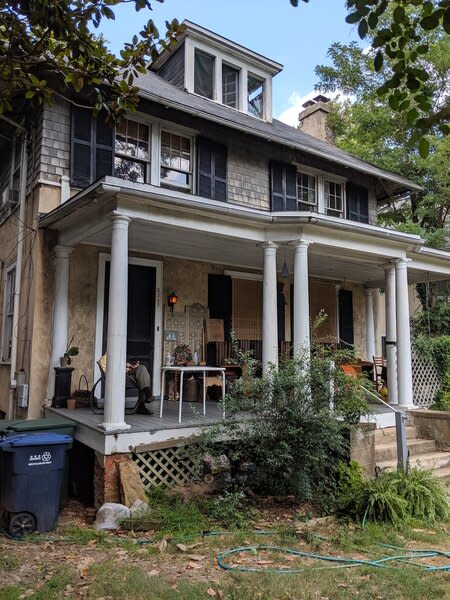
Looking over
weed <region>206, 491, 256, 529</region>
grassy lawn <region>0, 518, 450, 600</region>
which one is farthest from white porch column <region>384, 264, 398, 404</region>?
weed <region>206, 491, 256, 529</region>

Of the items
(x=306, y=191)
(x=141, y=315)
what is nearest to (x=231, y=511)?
(x=141, y=315)

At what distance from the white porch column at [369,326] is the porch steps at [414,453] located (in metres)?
3.99

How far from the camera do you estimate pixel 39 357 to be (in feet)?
22.7

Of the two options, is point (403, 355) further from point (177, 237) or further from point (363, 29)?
point (363, 29)

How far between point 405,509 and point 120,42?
5250 millimetres

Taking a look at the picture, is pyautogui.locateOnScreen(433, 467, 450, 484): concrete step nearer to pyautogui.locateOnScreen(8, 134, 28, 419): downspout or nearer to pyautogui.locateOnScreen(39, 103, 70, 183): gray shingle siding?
pyautogui.locateOnScreen(8, 134, 28, 419): downspout

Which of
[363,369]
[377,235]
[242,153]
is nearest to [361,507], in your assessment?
[377,235]

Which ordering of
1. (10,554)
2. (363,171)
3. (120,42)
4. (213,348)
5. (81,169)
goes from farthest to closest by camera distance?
1. (363,171)
2. (213,348)
3. (81,169)
4. (120,42)
5. (10,554)

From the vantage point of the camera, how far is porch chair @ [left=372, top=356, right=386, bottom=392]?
1033cm

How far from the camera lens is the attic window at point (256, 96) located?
425 inches

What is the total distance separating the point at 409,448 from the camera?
7070 mm

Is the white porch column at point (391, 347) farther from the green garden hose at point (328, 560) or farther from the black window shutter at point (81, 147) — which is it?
the black window shutter at point (81, 147)

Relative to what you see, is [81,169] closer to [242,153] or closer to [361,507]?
[242,153]

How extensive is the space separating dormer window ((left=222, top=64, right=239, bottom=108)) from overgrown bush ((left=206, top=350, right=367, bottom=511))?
23.5 feet
